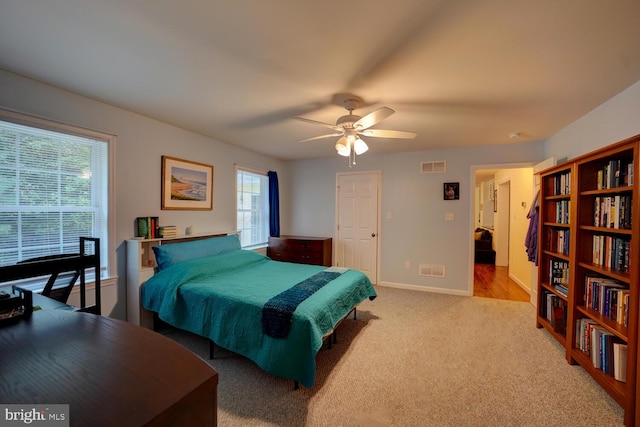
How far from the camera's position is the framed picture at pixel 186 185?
3242 mm

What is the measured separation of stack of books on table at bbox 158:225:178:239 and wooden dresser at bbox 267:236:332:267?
6.58 ft

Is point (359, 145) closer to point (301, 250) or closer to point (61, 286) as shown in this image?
point (301, 250)

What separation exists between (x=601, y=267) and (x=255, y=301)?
2.84m

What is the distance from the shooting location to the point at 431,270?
4.50 metres

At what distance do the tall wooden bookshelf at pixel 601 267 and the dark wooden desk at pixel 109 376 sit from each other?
2503 mm

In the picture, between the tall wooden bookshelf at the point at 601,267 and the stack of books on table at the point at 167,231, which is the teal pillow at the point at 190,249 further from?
the tall wooden bookshelf at the point at 601,267

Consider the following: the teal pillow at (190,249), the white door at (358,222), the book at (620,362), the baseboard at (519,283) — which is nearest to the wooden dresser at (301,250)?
the white door at (358,222)

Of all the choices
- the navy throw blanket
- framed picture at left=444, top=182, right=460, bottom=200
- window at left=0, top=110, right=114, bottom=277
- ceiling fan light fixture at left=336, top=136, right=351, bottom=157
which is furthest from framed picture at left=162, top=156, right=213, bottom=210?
framed picture at left=444, top=182, right=460, bottom=200

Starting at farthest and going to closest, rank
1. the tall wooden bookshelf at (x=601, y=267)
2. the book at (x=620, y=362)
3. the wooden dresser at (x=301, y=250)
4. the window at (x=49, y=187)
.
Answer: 1. the wooden dresser at (x=301, y=250)
2. the window at (x=49, y=187)
3. the book at (x=620, y=362)
4. the tall wooden bookshelf at (x=601, y=267)

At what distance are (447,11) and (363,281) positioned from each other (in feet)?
8.23

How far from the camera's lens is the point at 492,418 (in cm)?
179

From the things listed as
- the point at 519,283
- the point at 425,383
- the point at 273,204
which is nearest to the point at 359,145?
the point at 425,383

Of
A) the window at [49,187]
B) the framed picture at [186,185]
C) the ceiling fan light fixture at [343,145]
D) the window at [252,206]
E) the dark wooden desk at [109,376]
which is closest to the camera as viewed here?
the dark wooden desk at [109,376]

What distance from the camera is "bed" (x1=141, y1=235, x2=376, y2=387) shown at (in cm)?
199
